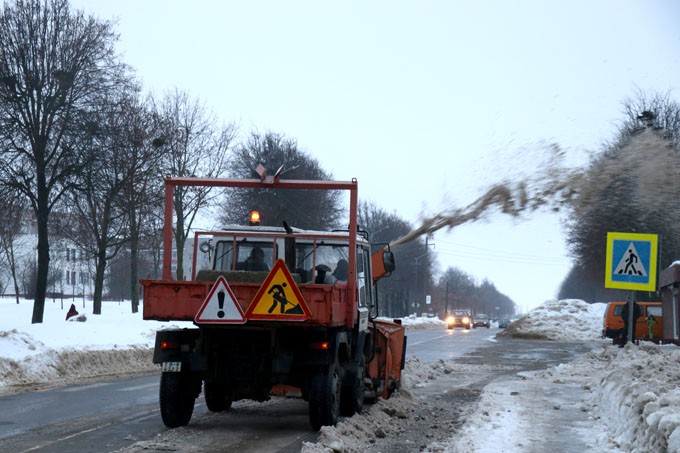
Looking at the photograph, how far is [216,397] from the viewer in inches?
483

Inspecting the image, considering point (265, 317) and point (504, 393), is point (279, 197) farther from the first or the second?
point (265, 317)

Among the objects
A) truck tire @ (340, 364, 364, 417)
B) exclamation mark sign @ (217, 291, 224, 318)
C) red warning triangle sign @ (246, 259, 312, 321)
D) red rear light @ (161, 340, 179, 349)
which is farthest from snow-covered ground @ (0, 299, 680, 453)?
red rear light @ (161, 340, 179, 349)

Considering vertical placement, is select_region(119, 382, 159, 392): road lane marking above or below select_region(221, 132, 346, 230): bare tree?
below

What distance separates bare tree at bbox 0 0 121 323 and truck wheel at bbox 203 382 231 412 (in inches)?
687

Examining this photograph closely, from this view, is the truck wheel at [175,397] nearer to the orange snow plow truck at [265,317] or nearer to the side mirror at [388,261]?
the orange snow plow truck at [265,317]

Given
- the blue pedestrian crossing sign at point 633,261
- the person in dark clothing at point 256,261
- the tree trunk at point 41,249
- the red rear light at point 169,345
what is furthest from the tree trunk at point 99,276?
the red rear light at point 169,345

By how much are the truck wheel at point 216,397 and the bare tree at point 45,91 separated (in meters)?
17.4

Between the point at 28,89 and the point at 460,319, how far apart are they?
51410mm

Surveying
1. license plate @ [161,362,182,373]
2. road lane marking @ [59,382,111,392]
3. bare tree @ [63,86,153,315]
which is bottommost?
road lane marking @ [59,382,111,392]

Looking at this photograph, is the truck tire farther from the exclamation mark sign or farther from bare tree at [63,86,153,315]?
bare tree at [63,86,153,315]

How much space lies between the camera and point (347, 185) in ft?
34.1

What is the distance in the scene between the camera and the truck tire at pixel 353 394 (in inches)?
453

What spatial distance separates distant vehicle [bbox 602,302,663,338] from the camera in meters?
35.2

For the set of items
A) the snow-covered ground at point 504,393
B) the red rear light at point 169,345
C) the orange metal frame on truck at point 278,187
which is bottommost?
the snow-covered ground at point 504,393
